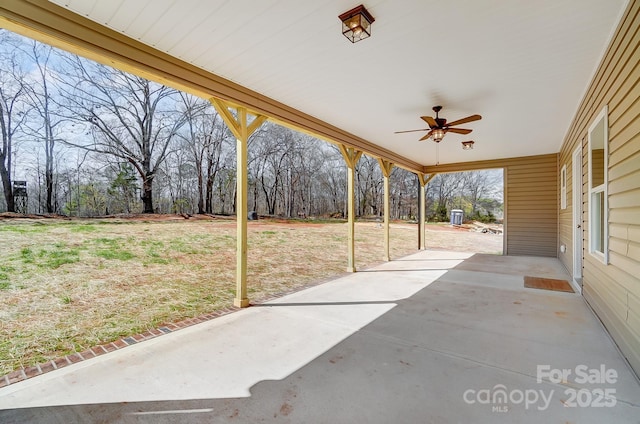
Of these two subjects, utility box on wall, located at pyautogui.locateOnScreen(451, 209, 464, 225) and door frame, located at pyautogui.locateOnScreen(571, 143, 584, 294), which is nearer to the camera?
door frame, located at pyautogui.locateOnScreen(571, 143, 584, 294)

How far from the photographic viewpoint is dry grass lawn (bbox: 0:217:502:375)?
3.02 meters

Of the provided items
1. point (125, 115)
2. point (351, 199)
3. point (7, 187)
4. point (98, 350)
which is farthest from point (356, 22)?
point (125, 115)

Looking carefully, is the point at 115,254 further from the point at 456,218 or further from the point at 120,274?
the point at 456,218

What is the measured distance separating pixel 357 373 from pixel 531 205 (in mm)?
7499

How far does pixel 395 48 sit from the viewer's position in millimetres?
2553

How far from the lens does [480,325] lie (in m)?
2.87

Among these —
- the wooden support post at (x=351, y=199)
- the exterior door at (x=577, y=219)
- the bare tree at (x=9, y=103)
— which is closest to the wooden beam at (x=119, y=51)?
the wooden support post at (x=351, y=199)

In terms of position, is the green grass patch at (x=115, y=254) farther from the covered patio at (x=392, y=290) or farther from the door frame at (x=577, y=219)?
the door frame at (x=577, y=219)

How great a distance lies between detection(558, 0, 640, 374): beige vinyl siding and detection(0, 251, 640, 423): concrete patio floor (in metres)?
0.28

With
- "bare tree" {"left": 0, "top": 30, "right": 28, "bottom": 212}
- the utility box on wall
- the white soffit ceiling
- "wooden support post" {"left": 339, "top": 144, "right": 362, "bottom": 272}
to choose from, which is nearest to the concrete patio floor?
"wooden support post" {"left": 339, "top": 144, "right": 362, "bottom": 272}

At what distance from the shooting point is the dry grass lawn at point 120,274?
119 inches

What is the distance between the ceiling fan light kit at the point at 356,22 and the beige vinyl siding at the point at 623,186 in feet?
5.72

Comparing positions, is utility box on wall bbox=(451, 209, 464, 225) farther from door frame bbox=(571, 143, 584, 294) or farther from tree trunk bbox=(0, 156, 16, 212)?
tree trunk bbox=(0, 156, 16, 212)

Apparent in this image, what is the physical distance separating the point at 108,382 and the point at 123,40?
2.62m
